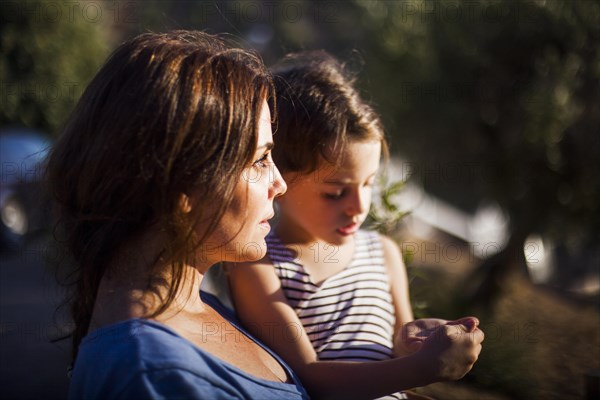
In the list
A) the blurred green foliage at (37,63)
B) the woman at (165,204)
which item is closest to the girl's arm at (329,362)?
the woman at (165,204)

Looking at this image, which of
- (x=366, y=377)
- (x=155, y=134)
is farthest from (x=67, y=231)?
(x=366, y=377)

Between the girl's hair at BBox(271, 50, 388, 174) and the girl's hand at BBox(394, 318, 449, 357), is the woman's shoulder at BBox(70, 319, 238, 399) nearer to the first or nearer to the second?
the girl's hand at BBox(394, 318, 449, 357)

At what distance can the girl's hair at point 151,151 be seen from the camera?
167 centimetres

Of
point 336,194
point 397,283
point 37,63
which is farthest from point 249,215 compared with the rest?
point 37,63

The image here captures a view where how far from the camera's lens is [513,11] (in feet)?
19.8

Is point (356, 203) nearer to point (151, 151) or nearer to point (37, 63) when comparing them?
point (151, 151)

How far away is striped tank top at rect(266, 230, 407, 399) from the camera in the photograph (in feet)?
7.64

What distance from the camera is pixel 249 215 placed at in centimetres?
185

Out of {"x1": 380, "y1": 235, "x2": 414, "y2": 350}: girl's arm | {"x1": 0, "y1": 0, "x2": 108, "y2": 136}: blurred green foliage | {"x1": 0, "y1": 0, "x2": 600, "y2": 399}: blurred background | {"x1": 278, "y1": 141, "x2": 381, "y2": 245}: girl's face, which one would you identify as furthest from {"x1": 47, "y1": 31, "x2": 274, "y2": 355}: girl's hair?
{"x1": 0, "y1": 0, "x2": 108, "y2": 136}: blurred green foliage

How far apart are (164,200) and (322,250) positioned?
95 centimetres

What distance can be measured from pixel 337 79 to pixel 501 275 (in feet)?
14.4

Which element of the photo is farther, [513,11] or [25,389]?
[513,11]

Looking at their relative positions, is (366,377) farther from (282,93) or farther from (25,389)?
(25,389)

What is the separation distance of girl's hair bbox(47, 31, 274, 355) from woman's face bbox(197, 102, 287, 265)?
36mm
